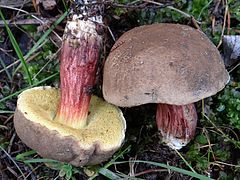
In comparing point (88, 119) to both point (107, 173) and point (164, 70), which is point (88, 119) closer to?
point (107, 173)

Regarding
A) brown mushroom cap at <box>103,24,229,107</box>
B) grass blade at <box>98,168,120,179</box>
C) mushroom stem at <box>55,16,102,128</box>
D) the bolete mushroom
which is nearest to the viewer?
brown mushroom cap at <box>103,24,229,107</box>

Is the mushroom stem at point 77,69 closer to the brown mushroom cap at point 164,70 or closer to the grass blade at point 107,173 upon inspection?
the brown mushroom cap at point 164,70

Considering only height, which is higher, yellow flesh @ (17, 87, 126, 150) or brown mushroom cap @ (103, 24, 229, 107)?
brown mushroom cap @ (103, 24, 229, 107)

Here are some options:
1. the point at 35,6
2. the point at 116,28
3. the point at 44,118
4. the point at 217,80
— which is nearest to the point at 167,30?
A: the point at 217,80

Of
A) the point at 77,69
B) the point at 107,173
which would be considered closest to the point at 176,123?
the point at 107,173

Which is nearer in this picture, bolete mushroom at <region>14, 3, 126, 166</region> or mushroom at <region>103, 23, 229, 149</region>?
mushroom at <region>103, 23, 229, 149</region>

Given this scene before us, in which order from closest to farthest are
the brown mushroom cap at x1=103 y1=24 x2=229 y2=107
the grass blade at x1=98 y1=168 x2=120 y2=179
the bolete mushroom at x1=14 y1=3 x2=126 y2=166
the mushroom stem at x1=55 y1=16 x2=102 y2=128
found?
the brown mushroom cap at x1=103 y1=24 x2=229 y2=107
the bolete mushroom at x1=14 y1=3 x2=126 y2=166
the mushroom stem at x1=55 y1=16 x2=102 y2=128
the grass blade at x1=98 y1=168 x2=120 y2=179

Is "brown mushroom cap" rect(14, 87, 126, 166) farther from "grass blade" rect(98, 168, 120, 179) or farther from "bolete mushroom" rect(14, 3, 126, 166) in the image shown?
"grass blade" rect(98, 168, 120, 179)

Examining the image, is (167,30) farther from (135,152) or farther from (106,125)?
(135,152)

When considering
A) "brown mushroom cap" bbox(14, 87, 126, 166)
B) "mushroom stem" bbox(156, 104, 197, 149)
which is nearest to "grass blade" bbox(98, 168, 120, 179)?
"brown mushroom cap" bbox(14, 87, 126, 166)
